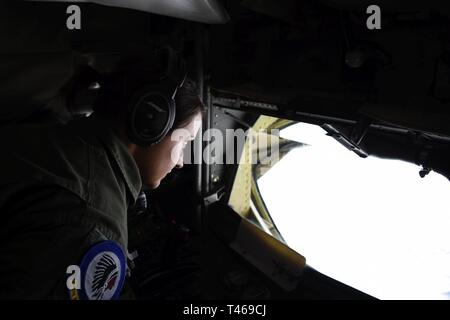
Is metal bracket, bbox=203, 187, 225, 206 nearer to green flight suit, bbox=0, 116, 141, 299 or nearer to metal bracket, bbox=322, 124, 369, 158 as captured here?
metal bracket, bbox=322, 124, 369, 158

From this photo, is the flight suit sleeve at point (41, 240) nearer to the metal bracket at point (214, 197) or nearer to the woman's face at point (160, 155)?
the woman's face at point (160, 155)

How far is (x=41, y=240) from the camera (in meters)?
0.60

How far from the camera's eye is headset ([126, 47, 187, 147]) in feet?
2.84

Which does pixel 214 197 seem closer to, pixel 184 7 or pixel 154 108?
pixel 184 7

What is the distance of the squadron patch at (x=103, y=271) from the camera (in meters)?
0.66

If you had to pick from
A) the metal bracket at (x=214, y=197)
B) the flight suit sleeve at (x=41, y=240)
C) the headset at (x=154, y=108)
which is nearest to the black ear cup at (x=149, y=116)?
the headset at (x=154, y=108)

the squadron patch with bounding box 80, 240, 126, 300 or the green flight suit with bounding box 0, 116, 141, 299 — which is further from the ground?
the green flight suit with bounding box 0, 116, 141, 299

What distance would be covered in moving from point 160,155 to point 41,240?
1.45 feet

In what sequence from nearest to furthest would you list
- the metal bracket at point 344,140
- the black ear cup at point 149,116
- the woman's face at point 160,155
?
the black ear cup at point 149,116
the woman's face at point 160,155
the metal bracket at point 344,140

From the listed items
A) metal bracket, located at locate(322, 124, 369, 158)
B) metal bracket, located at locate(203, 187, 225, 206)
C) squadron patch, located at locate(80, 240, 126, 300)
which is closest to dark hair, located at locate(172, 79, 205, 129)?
squadron patch, located at locate(80, 240, 126, 300)

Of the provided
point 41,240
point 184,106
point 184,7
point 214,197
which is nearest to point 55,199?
point 41,240

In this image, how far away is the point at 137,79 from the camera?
920mm

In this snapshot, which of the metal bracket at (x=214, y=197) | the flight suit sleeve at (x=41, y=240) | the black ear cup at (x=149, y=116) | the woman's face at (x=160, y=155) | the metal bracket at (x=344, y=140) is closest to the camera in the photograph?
the flight suit sleeve at (x=41, y=240)

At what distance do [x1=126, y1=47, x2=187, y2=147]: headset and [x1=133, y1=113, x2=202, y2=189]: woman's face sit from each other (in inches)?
2.0
